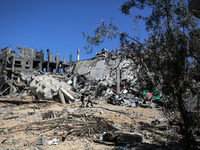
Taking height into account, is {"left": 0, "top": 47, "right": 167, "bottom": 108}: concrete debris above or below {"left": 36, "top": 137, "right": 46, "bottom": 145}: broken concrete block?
above

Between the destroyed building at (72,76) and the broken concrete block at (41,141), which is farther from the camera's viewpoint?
the destroyed building at (72,76)

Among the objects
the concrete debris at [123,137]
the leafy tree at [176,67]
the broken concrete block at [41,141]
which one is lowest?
the broken concrete block at [41,141]

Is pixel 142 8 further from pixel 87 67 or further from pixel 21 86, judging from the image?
pixel 21 86

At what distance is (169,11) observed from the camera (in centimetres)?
538

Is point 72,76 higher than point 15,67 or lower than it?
lower

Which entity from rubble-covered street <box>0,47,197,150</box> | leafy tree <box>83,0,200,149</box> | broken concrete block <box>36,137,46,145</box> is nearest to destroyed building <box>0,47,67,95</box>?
rubble-covered street <box>0,47,197,150</box>

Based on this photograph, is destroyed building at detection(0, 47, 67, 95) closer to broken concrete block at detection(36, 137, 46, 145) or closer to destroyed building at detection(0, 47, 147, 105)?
destroyed building at detection(0, 47, 147, 105)

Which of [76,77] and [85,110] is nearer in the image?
[85,110]

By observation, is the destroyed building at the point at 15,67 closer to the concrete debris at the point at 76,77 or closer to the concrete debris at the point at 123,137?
the concrete debris at the point at 76,77

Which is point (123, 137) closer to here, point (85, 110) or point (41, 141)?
point (41, 141)

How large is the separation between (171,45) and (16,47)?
32.1 metres

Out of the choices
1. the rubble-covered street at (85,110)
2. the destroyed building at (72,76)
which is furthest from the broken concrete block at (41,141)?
the destroyed building at (72,76)

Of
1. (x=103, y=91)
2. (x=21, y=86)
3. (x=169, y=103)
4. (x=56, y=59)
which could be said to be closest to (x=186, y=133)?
(x=169, y=103)

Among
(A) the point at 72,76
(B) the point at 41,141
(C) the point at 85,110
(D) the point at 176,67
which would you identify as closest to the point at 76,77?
(A) the point at 72,76
